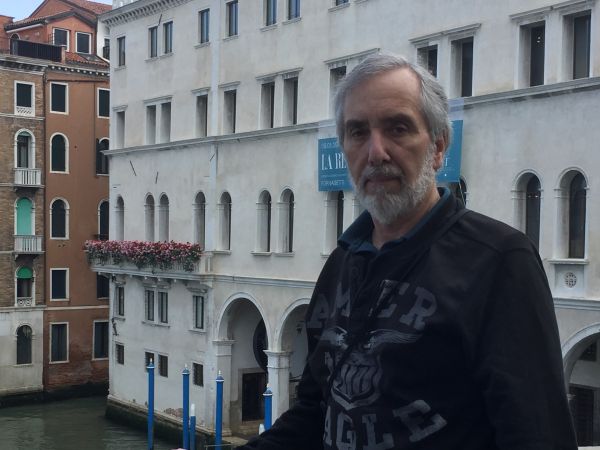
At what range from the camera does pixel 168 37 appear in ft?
65.6

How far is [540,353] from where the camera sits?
145cm

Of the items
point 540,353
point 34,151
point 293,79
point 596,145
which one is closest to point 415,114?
point 540,353

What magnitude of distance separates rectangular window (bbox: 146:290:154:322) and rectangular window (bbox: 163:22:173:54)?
5064 millimetres

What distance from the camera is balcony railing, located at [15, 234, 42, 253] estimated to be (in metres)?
24.2

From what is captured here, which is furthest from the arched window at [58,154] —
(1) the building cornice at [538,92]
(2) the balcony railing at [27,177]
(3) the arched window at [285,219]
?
(1) the building cornice at [538,92]

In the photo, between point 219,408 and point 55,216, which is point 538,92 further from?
point 55,216

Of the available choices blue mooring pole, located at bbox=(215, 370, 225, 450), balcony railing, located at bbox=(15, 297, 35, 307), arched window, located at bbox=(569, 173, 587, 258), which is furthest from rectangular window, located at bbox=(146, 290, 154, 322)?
arched window, located at bbox=(569, 173, 587, 258)

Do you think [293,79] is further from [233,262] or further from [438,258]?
[438,258]

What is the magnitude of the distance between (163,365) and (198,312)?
1.79 meters

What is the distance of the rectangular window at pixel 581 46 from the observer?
11438 mm

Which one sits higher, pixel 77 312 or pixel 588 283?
pixel 588 283

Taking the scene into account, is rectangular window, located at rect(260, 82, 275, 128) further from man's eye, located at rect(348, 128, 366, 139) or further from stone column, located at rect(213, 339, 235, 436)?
man's eye, located at rect(348, 128, 366, 139)

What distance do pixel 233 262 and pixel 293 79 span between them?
11.8ft

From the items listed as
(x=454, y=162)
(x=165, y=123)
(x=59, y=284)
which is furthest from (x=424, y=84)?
(x=59, y=284)
